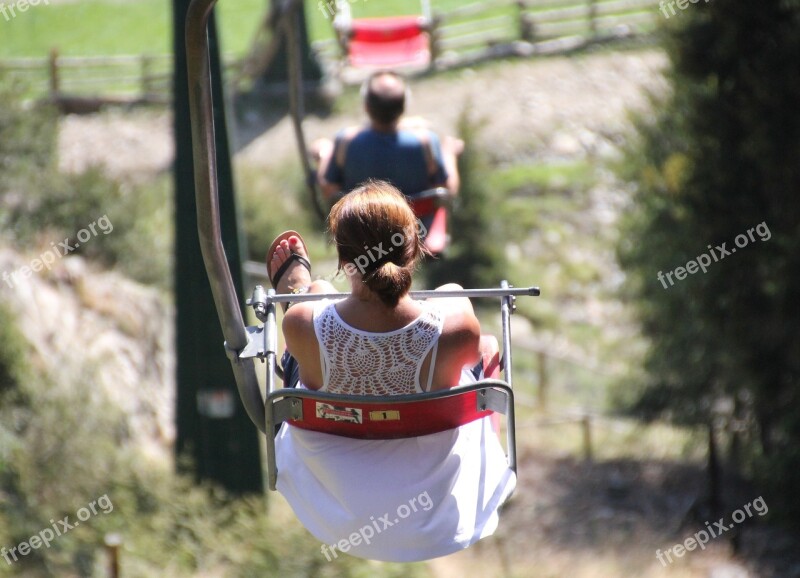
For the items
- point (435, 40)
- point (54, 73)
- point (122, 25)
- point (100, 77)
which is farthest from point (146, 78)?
point (435, 40)

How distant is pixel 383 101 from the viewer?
4.85 meters

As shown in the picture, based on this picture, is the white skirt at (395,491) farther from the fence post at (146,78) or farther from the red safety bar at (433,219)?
the fence post at (146,78)

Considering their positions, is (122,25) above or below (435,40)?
above

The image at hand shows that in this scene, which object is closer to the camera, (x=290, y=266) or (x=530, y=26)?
(x=290, y=266)

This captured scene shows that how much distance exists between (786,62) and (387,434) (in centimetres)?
578

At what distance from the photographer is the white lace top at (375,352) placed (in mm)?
2719

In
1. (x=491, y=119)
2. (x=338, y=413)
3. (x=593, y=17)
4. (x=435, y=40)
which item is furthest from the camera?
(x=593, y=17)

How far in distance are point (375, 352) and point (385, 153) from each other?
2266 millimetres

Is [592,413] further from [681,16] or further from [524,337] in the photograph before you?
[681,16]

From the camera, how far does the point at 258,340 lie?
2.95 metres

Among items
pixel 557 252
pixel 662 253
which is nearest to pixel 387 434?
pixel 662 253

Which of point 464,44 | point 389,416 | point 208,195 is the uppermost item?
point 208,195

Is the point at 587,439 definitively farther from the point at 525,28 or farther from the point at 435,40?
the point at 525,28

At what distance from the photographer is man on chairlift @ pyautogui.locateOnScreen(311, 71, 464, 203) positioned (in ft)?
15.9
